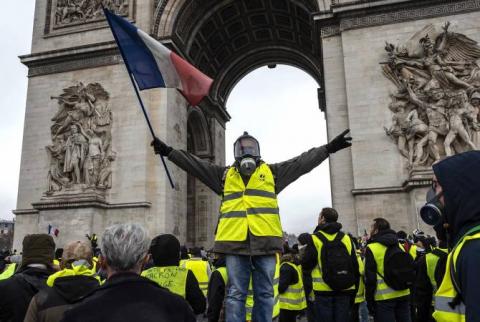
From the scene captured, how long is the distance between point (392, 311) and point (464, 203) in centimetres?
429

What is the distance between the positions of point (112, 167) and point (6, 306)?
13797 millimetres

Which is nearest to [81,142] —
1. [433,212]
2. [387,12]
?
[387,12]

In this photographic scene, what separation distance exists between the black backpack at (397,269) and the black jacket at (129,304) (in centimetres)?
392

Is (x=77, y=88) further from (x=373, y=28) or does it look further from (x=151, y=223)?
(x=373, y=28)

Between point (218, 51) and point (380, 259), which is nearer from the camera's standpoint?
point (380, 259)

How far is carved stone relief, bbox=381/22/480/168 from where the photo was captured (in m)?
13.2

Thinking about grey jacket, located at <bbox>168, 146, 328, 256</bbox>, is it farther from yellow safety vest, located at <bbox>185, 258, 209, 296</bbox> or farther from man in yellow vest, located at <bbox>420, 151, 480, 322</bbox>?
yellow safety vest, located at <bbox>185, 258, 209, 296</bbox>

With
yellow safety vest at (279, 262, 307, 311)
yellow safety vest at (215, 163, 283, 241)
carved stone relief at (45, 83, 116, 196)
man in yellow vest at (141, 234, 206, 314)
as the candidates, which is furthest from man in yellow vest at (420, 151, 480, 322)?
carved stone relief at (45, 83, 116, 196)

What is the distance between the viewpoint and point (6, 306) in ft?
10.6

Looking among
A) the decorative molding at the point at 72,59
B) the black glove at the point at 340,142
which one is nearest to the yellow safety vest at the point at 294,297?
the black glove at the point at 340,142

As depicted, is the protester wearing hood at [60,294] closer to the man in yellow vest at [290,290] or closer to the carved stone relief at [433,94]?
the man in yellow vest at [290,290]

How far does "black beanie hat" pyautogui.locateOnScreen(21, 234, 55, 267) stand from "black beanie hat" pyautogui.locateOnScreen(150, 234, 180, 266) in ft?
3.05

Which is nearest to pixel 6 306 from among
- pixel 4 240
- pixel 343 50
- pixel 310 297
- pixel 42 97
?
pixel 310 297

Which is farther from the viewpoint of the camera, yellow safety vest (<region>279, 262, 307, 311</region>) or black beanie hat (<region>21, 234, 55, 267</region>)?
yellow safety vest (<region>279, 262, 307, 311</region>)
